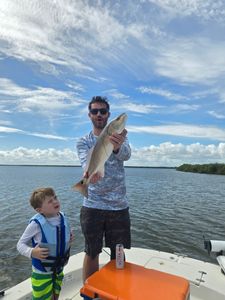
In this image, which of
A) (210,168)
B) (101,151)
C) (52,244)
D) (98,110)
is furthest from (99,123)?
(210,168)

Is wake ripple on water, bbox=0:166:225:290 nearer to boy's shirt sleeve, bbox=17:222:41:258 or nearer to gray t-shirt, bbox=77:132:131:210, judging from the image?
boy's shirt sleeve, bbox=17:222:41:258

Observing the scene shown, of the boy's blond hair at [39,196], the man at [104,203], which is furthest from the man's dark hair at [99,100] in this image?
the boy's blond hair at [39,196]

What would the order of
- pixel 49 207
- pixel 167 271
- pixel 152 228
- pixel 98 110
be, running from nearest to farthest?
pixel 49 207, pixel 98 110, pixel 167 271, pixel 152 228

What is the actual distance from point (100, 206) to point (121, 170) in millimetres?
542

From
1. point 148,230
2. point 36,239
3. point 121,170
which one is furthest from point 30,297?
point 148,230

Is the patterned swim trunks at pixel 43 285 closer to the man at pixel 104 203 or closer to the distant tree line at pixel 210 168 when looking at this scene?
the man at pixel 104 203

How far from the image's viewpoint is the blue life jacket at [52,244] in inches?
125

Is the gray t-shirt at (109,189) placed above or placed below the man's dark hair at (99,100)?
below

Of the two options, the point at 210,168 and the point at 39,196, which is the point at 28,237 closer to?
the point at 39,196

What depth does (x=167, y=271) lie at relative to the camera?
4793 mm

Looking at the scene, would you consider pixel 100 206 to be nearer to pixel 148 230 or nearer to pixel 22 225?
pixel 148 230

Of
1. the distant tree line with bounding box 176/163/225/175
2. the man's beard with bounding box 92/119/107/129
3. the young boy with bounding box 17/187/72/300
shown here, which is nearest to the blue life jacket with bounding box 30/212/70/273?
the young boy with bounding box 17/187/72/300

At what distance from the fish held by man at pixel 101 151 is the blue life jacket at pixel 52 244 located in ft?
1.76

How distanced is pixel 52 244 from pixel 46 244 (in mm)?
69
